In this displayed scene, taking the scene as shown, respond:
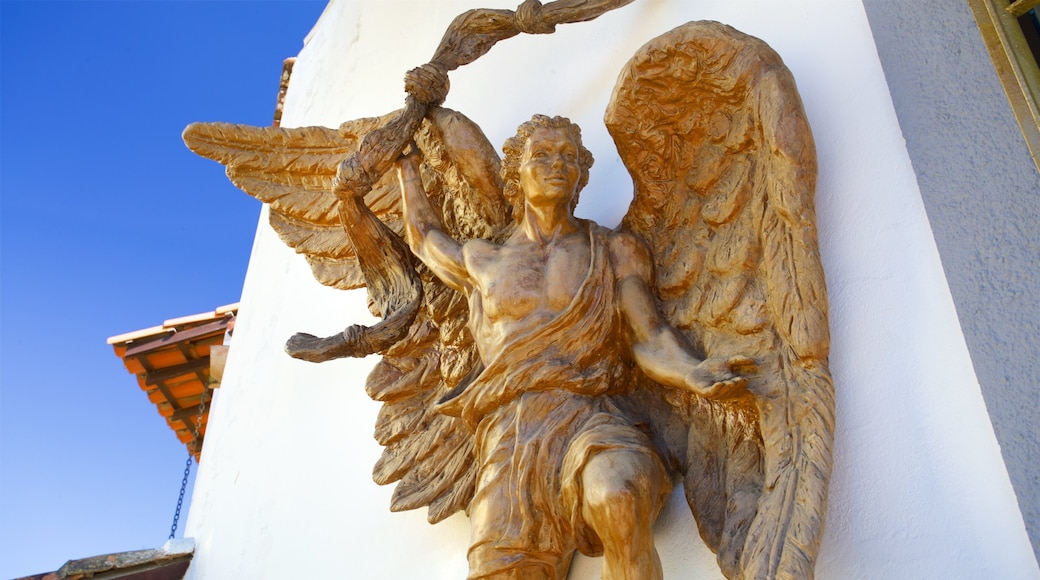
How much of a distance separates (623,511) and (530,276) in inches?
24.0

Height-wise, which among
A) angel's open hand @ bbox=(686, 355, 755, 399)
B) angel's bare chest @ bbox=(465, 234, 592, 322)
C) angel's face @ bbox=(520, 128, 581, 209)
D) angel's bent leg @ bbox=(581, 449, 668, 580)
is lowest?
angel's bent leg @ bbox=(581, 449, 668, 580)

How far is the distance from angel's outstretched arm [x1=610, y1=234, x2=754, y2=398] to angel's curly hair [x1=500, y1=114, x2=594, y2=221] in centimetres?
22

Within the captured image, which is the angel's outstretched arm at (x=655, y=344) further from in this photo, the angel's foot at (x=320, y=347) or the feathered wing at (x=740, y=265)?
the angel's foot at (x=320, y=347)

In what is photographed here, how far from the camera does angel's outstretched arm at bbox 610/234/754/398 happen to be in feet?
5.59

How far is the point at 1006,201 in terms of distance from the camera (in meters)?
1.68

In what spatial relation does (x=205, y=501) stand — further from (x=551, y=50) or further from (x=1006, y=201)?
(x=1006, y=201)

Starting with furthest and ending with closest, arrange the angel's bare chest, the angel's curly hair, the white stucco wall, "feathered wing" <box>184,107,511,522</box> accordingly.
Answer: "feathered wing" <box>184,107,511,522</box>, the angel's curly hair, the angel's bare chest, the white stucco wall

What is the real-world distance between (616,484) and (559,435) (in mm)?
227

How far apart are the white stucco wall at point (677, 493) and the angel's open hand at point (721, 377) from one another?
20 cm

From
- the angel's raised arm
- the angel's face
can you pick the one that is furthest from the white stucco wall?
the angel's raised arm

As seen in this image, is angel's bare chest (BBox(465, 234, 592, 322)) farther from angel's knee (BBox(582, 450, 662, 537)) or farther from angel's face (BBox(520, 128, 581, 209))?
angel's knee (BBox(582, 450, 662, 537))

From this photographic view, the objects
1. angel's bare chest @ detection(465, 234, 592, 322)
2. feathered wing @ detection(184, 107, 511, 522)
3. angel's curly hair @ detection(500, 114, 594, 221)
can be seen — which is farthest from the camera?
feathered wing @ detection(184, 107, 511, 522)

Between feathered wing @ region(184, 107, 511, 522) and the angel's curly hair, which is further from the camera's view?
feathered wing @ region(184, 107, 511, 522)

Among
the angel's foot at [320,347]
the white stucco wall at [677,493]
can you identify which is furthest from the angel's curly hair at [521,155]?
the angel's foot at [320,347]
